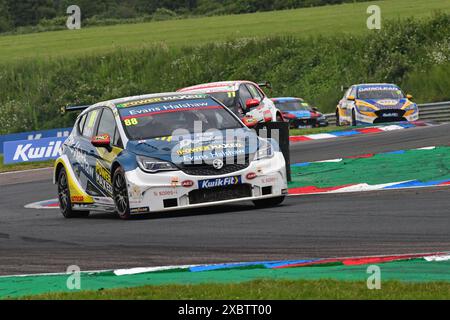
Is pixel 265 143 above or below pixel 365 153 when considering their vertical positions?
above

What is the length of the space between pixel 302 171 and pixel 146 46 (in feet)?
142

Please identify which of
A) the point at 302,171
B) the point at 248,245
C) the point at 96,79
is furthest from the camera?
the point at 96,79

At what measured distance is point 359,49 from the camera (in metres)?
53.5

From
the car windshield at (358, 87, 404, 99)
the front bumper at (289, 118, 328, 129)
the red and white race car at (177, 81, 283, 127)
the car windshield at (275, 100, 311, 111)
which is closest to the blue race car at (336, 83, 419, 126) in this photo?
the car windshield at (358, 87, 404, 99)

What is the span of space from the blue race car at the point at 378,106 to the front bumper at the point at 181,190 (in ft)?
63.4

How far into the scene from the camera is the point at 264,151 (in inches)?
543

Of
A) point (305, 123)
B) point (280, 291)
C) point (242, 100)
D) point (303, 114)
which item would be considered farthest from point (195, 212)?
point (303, 114)

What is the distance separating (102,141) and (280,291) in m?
6.80

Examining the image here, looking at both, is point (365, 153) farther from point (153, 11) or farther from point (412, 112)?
point (153, 11)

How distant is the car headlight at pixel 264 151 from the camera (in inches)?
540

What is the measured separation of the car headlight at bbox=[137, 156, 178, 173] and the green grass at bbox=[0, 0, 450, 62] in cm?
4350

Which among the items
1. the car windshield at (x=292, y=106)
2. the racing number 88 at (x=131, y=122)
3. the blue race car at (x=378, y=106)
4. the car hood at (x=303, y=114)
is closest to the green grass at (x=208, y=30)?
the car windshield at (x=292, y=106)

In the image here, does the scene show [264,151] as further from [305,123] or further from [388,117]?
[305,123]

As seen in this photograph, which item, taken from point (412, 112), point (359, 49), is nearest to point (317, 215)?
point (412, 112)
